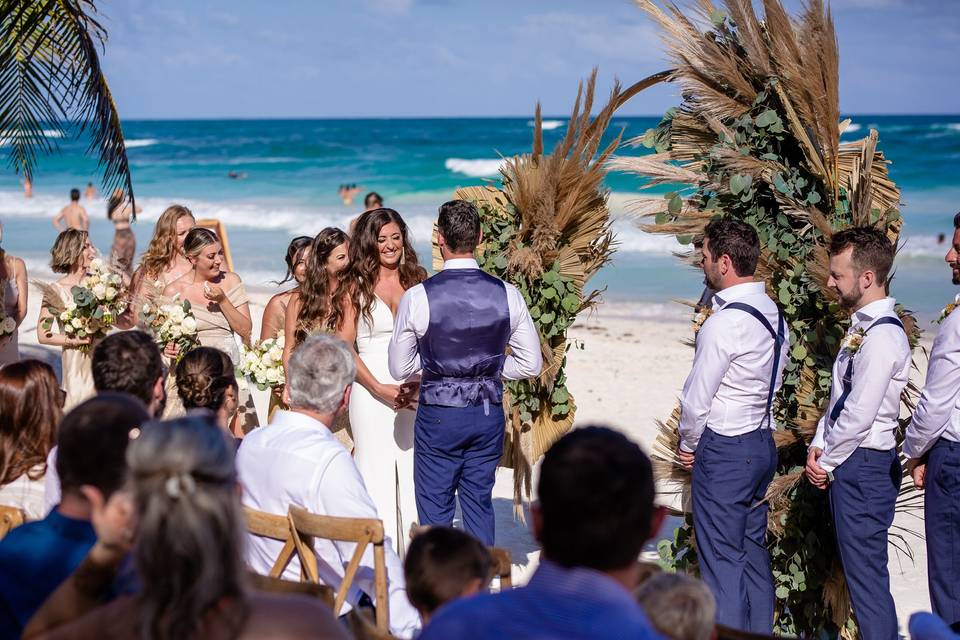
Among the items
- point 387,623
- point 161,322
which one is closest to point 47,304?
point 161,322

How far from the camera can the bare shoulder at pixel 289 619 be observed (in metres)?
1.91

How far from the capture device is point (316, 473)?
3.12 m

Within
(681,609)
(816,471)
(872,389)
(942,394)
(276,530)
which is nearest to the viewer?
(681,609)

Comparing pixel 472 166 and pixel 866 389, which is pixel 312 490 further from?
pixel 472 166

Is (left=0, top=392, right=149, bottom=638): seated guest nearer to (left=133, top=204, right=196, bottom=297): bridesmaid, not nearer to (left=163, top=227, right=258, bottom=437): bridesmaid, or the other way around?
(left=163, top=227, right=258, bottom=437): bridesmaid

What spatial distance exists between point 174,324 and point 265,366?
66 centimetres

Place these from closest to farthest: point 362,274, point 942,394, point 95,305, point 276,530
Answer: point 276,530 → point 942,394 → point 362,274 → point 95,305

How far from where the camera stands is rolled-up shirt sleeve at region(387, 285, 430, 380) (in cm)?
452

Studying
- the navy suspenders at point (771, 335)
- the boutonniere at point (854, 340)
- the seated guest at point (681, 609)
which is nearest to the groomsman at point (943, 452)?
the boutonniere at point (854, 340)

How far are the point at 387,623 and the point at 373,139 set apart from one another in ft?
180

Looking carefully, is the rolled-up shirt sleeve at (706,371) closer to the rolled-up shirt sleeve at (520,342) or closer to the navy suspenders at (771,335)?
the navy suspenders at (771,335)

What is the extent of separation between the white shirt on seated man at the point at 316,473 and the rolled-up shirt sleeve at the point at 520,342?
1452mm

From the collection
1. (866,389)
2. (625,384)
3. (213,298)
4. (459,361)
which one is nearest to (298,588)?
(459,361)

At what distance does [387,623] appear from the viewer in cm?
297
